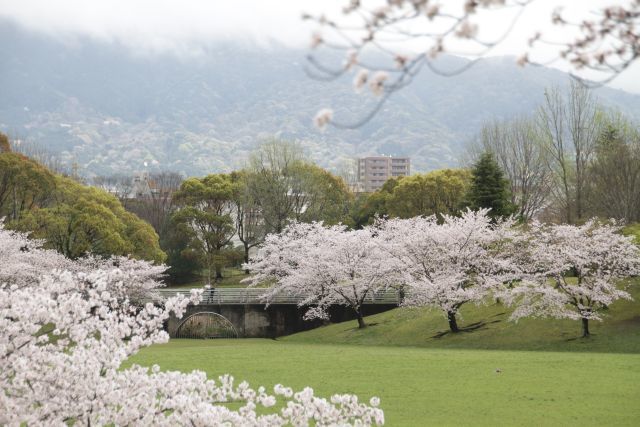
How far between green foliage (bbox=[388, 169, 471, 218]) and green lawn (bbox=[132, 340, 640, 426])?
993 inches

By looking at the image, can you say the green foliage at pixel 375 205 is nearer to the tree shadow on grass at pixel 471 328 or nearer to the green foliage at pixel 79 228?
the green foliage at pixel 79 228

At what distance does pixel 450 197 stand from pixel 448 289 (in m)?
20.3

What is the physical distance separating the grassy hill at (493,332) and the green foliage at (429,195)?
14.2 metres

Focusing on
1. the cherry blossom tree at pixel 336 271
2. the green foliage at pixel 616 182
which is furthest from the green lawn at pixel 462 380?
the green foliage at pixel 616 182

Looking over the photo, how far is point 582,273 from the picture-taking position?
2589 centimetres

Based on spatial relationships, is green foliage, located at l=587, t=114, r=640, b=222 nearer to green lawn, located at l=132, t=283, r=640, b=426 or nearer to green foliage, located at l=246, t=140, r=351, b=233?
green lawn, located at l=132, t=283, r=640, b=426

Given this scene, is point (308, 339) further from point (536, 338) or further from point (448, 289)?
point (536, 338)

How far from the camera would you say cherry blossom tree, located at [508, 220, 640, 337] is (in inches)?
990

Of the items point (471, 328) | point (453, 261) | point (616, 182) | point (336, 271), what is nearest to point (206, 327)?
point (336, 271)

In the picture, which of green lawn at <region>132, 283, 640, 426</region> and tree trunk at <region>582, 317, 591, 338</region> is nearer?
green lawn at <region>132, 283, 640, 426</region>

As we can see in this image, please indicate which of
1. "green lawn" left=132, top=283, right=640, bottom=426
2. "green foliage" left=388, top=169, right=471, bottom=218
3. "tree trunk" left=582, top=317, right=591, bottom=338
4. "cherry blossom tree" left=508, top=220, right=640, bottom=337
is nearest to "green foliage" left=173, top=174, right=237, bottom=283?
"green foliage" left=388, top=169, right=471, bottom=218

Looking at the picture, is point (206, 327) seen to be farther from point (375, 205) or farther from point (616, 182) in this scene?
point (616, 182)

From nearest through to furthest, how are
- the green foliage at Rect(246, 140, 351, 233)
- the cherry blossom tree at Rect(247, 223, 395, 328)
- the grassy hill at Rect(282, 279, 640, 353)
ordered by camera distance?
the grassy hill at Rect(282, 279, 640, 353) → the cherry blossom tree at Rect(247, 223, 395, 328) → the green foliage at Rect(246, 140, 351, 233)

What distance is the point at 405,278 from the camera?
3031 centimetres
